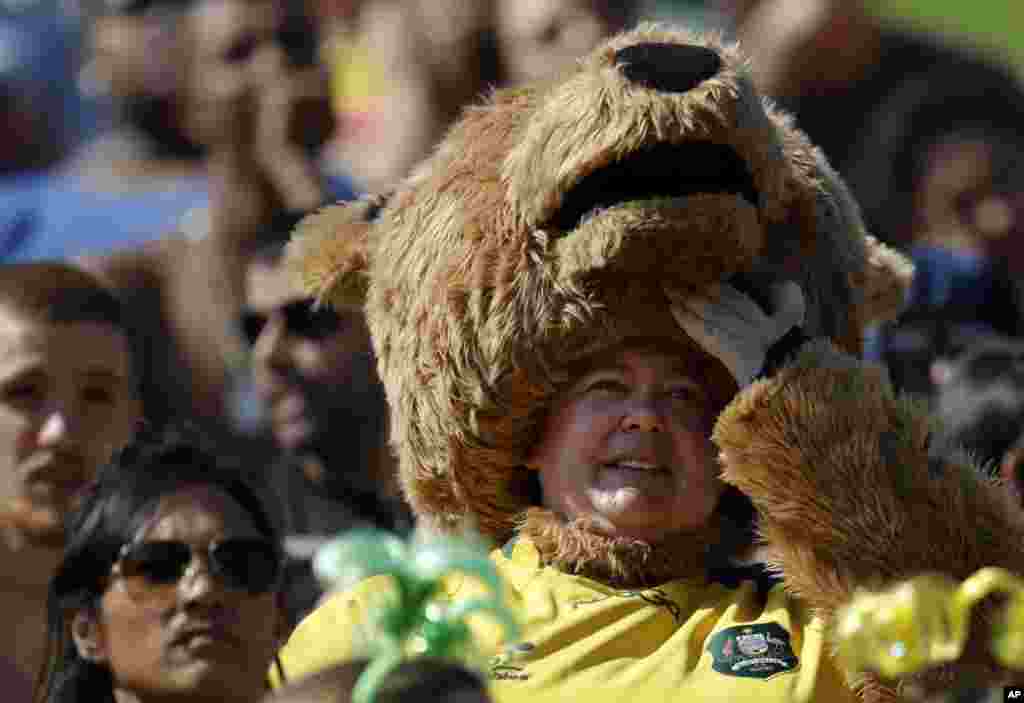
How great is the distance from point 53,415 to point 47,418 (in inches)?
0.5

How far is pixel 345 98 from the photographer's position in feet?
26.8

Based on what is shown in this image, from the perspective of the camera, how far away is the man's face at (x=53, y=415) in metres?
4.50

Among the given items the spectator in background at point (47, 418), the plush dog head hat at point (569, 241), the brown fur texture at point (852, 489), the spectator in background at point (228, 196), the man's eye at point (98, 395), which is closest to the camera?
the brown fur texture at point (852, 489)

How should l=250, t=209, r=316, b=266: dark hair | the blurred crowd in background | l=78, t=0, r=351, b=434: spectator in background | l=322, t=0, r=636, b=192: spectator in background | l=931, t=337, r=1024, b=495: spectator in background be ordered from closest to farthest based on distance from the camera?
l=931, t=337, r=1024, b=495: spectator in background
the blurred crowd in background
l=250, t=209, r=316, b=266: dark hair
l=78, t=0, r=351, b=434: spectator in background
l=322, t=0, r=636, b=192: spectator in background

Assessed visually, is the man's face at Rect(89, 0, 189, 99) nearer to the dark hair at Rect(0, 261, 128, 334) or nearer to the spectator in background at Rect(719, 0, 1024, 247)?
the spectator in background at Rect(719, 0, 1024, 247)

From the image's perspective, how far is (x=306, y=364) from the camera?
5.54 meters

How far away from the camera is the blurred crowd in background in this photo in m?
5.37

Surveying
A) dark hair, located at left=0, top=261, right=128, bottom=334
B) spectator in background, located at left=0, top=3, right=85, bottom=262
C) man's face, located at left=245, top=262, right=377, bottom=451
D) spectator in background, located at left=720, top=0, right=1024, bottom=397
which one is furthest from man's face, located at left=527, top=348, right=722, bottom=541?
spectator in background, located at left=0, top=3, right=85, bottom=262

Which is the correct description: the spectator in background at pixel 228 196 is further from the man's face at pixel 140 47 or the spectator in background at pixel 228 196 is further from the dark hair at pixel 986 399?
the dark hair at pixel 986 399

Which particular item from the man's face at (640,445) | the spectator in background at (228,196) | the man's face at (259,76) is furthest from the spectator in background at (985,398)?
the man's face at (259,76)

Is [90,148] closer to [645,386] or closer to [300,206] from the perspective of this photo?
[300,206]

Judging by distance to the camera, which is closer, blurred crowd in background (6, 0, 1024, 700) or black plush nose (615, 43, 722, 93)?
black plush nose (615, 43, 722, 93)

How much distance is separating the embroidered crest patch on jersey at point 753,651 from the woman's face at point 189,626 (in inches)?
31.0

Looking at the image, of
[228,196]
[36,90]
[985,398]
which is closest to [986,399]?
[985,398]
